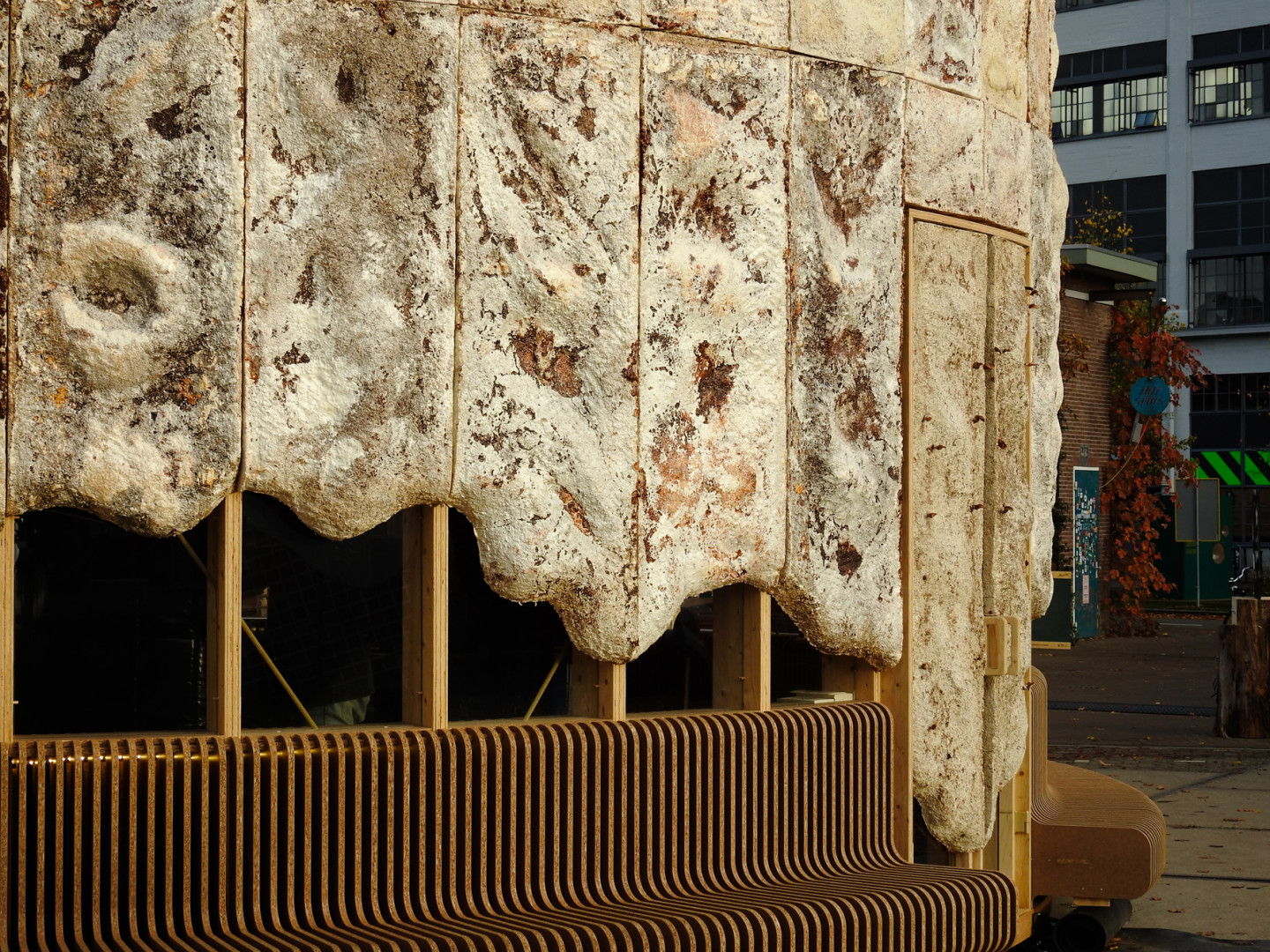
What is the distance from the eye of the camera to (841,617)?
6586 mm

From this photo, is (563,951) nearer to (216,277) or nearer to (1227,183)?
(216,277)

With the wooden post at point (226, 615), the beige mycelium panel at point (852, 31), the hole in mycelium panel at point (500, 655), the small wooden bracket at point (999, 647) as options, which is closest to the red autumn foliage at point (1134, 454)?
the small wooden bracket at point (999, 647)

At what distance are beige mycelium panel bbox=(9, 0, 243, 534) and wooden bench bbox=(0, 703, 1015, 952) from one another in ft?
2.79

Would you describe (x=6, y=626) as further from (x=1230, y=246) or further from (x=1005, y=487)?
(x=1230, y=246)

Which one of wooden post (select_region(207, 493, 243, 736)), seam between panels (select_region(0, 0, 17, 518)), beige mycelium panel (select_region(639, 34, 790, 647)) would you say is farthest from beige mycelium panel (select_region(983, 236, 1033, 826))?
seam between panels (select_region(0, 0, 17, 518))

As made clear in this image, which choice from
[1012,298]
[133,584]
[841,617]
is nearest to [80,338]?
[133,584]

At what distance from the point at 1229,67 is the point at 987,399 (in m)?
42.1

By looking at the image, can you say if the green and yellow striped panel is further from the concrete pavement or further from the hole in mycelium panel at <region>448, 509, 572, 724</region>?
the hole in mycelium panel at <region>448, 509, 572, 724</region>

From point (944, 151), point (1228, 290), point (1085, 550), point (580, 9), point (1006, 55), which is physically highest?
point (1228, 290)

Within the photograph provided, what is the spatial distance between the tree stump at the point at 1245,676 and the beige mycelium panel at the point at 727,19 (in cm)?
1037

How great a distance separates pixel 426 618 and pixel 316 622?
0.73 m

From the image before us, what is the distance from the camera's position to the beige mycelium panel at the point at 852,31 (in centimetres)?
633

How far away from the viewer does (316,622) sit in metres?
6.26

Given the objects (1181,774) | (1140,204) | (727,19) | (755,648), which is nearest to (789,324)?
(727,19)
